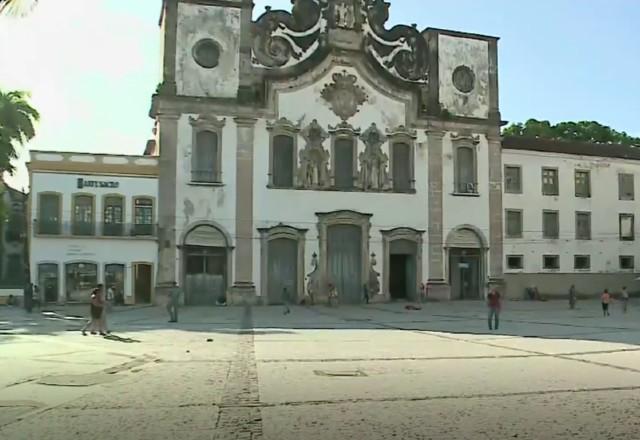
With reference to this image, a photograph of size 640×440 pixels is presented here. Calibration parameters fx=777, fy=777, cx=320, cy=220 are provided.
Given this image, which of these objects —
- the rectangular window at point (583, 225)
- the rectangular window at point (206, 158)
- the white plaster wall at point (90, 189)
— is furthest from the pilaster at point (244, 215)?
the rectangular window at point (583, 225)

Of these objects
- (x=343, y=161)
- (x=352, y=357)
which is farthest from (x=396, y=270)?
(x=352, y=357)

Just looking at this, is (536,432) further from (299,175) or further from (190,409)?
(299,175)

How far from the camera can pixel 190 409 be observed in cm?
984

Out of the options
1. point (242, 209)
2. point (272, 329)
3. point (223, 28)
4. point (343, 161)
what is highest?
point (223, 28)

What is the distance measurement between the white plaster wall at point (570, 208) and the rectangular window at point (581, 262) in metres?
0.27

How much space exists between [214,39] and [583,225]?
27.0 meters

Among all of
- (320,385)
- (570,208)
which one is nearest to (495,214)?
(570,208)

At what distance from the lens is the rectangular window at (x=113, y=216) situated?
4141cm

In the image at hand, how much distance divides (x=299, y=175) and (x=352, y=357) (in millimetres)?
29490

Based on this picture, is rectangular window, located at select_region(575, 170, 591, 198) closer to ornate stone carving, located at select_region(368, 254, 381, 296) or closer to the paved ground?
ornate stone carving, located at select_region(368, 254, 381, 296)

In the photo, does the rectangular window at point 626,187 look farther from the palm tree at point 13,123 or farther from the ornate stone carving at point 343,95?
the palm tree at point 13,123

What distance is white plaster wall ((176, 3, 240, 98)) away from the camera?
146 ft

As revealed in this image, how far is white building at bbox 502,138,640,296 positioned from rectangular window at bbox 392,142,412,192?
6.84m

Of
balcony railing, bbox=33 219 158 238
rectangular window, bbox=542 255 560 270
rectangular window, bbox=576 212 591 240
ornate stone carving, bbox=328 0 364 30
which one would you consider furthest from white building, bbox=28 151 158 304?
rectangular window, bbox=576 212 591 240
